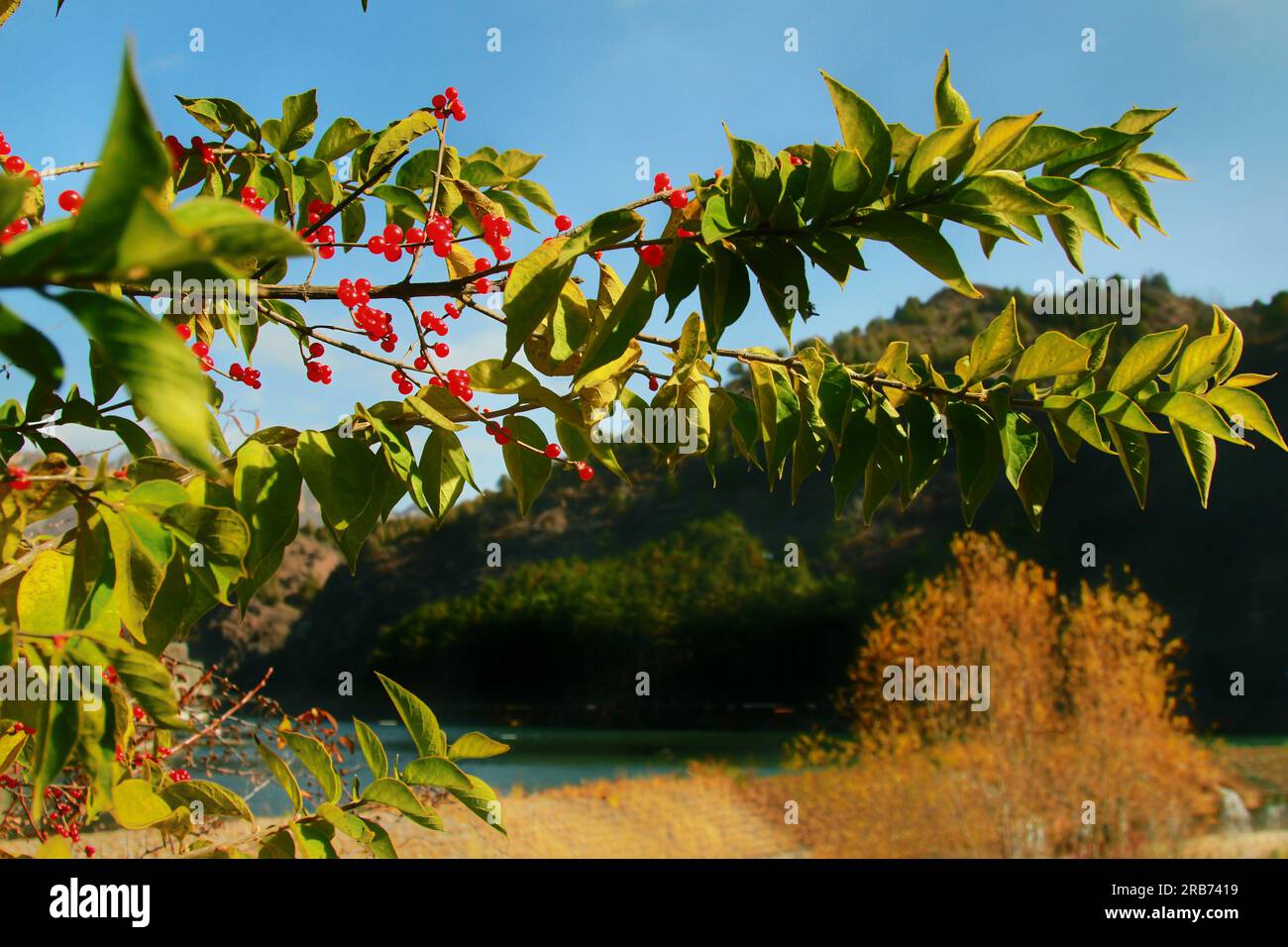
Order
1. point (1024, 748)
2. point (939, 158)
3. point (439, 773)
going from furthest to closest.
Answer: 1. point (1024, 748)
2. point (439, 773)
3. point (939, 158)

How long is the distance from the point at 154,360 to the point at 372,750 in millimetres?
520

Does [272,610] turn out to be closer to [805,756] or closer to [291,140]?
[805,756]

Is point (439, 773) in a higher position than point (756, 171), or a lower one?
lower

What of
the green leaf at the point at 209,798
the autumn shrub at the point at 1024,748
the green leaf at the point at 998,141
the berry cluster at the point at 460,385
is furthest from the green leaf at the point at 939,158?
the autumn shrub at the point at 1024,748

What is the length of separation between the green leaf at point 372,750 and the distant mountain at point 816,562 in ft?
24.3

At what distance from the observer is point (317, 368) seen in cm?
93

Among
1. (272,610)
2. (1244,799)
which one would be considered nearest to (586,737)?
(272,610)

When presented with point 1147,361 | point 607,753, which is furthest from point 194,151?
point 607,753

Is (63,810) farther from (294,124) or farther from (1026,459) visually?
(1026,459)

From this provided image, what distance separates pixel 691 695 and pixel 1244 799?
4.42 meters

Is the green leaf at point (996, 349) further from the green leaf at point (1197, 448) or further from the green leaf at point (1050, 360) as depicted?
the green leaf at point (1197, 448)

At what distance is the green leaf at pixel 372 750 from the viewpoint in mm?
720

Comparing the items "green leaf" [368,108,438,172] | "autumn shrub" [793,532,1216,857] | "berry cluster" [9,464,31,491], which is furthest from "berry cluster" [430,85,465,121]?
"autumn shrub" [793,532,1216,857]

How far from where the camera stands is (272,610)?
347 inches
